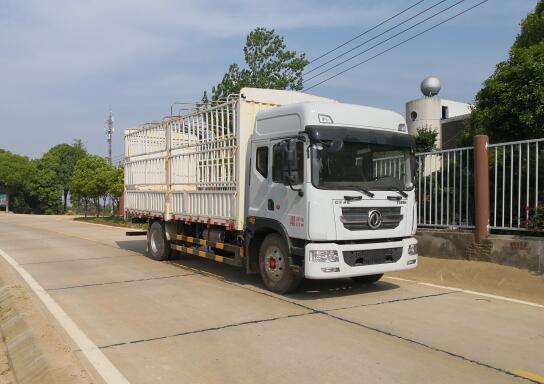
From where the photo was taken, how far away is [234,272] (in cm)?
1041

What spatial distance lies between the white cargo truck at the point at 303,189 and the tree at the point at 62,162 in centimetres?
5226

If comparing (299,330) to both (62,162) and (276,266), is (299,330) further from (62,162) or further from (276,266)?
(62,162)

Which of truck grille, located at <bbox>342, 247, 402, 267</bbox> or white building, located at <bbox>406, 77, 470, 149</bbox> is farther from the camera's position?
white building, located at <bbox>406, 77, 470, 149</bbox>

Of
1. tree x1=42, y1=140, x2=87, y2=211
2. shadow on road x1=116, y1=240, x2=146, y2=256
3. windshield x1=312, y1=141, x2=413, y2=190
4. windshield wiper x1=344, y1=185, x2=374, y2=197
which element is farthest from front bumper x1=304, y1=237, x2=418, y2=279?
tree x1=42, y1=140, x2=87, y2=211

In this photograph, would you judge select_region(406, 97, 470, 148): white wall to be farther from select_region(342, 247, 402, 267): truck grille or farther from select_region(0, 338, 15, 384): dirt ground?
select_region(0, 338, 15, 384): dirt ground

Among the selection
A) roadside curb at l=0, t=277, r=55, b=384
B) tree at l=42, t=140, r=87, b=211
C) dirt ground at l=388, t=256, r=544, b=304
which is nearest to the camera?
roadside curb at l=0, t=277, r=55, b=384

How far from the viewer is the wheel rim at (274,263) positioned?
7.84m

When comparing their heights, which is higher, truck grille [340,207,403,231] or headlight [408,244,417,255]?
truck grille [340,207,403,231]

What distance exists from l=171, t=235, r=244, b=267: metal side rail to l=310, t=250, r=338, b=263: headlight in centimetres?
199

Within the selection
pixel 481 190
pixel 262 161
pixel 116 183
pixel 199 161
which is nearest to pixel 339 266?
pixel 262 161

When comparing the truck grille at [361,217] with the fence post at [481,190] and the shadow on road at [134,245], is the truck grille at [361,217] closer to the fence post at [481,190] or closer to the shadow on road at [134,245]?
the fence post at [481,190]

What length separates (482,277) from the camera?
8.88 m

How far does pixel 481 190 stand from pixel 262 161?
429 cm

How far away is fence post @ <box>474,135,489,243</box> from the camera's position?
9.39 metres
